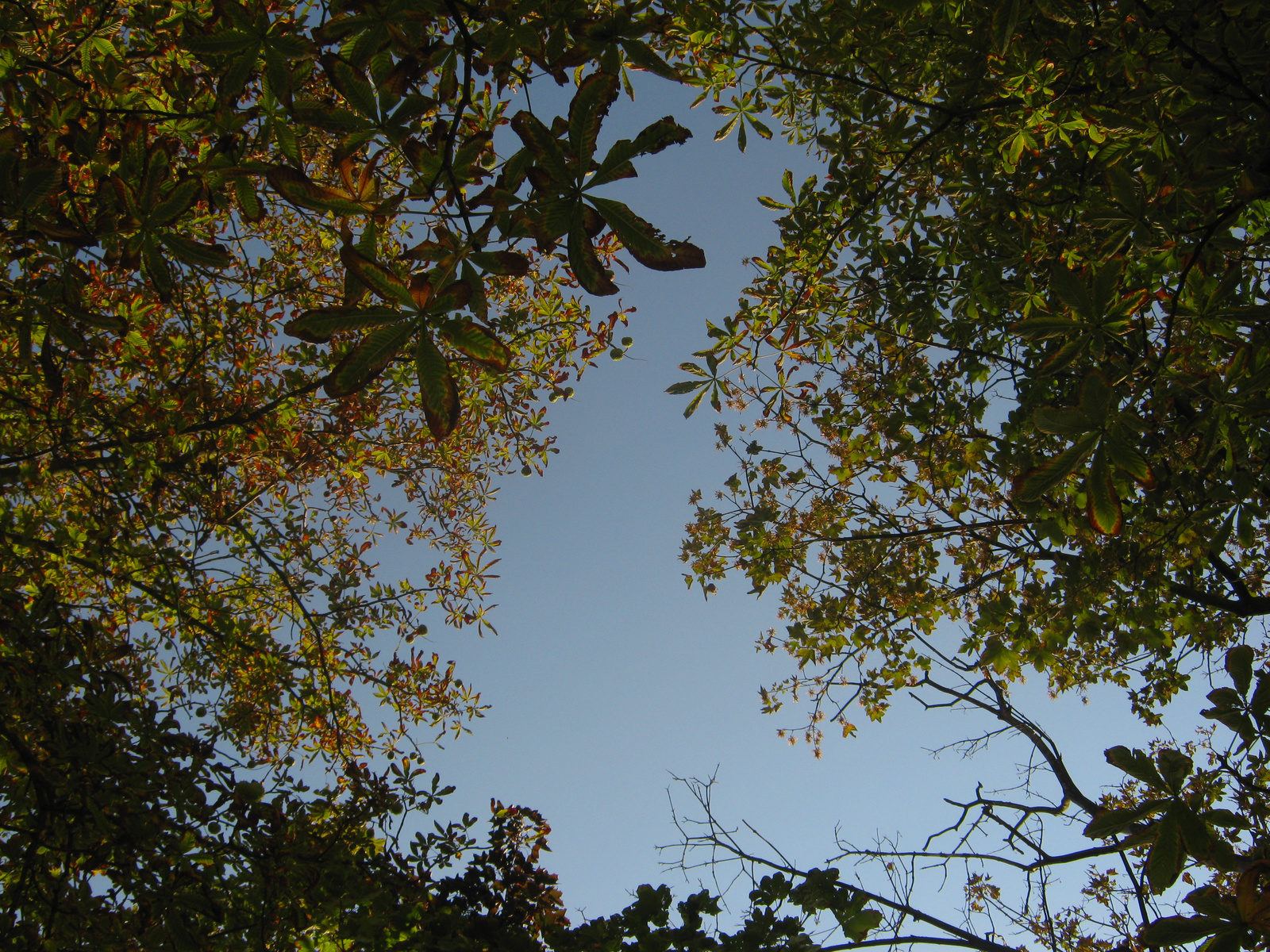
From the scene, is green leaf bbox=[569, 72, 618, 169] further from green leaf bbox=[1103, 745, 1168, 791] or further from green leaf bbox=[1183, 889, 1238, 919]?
green leaf bbox=[1183, 889, 1238, 919]

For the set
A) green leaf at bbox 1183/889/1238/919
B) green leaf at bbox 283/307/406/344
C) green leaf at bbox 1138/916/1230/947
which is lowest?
green leaf at bbox 1138/916/1230/947

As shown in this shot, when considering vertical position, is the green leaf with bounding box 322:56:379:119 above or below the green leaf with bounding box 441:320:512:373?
above

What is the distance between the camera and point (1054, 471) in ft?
5.97

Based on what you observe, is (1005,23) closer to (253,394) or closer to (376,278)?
(376,278)

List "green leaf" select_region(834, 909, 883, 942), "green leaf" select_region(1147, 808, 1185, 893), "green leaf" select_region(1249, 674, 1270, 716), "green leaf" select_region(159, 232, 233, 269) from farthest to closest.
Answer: "green leaf" select_region(834, 909, 883, 942) < "green leaf" select_region(159, 232, 233, 269) < "green leaf" select_region(1249, 674, 1270, 716) < "green leaf" select_region(1147, 808, 1185, 893)

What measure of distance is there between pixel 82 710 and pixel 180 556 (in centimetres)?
112

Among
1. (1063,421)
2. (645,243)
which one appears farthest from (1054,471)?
(645,243)

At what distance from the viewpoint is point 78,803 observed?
3.23 metres

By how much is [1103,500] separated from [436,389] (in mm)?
1813

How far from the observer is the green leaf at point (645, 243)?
60.5 inches

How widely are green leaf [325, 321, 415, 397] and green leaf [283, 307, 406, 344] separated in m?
0.03

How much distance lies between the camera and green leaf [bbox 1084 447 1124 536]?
1.83 meters

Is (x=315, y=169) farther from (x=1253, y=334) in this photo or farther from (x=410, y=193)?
(x=1253, y=334)

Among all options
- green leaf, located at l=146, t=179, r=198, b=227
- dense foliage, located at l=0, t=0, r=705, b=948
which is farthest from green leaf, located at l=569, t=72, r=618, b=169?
green leaf, located at l=146, t=179, r=198, b=227
